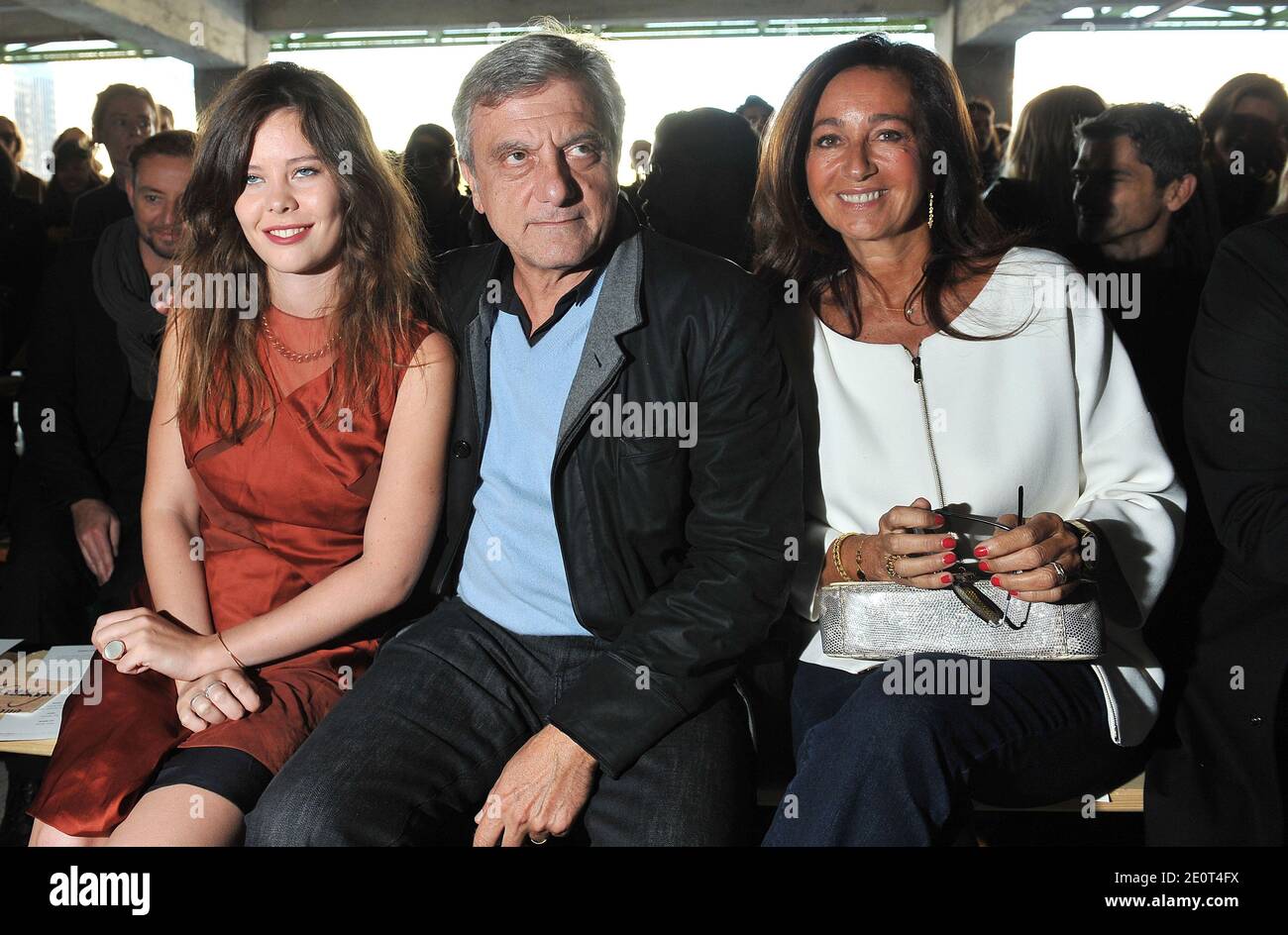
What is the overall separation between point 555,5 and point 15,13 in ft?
20.7

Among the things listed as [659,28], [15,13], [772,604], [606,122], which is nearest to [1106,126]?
[606,122]

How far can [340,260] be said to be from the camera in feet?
6.63

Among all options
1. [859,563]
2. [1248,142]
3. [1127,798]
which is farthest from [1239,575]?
[1248,142]

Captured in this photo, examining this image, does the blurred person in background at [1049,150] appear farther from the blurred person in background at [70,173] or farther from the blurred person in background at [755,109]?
the blurred person in background at [70,173]

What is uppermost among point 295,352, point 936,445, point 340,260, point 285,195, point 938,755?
point 285,195

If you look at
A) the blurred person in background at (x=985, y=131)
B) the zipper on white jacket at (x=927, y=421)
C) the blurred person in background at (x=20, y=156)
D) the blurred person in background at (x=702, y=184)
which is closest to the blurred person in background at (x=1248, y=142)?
the blurred person in background at (x=985, y=131)

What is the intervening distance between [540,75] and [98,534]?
1827 mm

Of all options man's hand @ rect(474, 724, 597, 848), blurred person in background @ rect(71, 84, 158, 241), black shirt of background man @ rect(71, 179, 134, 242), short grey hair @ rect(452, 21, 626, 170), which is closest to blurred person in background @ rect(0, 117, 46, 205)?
blurred person in background @ rect(71, 84, 158, 241)

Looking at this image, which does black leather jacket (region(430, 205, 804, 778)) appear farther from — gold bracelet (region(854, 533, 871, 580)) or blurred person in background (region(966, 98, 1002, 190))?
blurred person in background (region(966, 98, 1002, 190))

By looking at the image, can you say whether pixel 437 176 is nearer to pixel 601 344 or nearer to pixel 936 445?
pixel 601 344

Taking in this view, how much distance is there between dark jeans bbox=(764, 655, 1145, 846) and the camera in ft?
5.03

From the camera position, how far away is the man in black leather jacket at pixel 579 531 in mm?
1685
